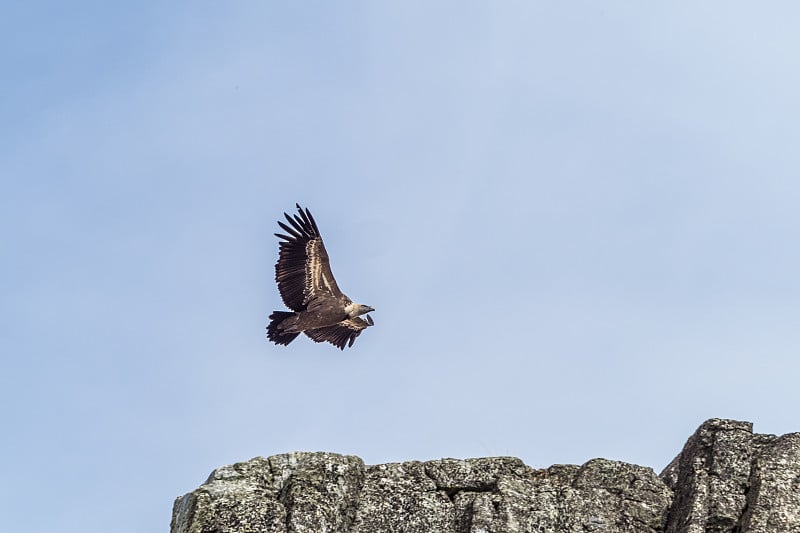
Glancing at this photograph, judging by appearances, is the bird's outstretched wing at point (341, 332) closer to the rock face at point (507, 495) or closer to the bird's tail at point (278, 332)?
the bird's tail at point (278, 332)

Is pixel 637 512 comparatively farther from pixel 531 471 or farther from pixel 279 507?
pixel 279 507

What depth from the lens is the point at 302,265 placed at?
30422 millimetres

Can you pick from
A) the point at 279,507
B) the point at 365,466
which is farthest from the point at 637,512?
the point at 279,507

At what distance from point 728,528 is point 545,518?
3544 mm

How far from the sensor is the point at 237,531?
62.4 ft

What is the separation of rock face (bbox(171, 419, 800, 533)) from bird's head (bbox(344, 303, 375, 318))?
10.1 meters

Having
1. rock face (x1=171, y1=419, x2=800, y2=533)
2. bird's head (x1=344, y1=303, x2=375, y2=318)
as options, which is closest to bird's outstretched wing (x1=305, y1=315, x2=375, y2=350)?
bird's head (x1=344, y1=303, x2=375, y2=318)

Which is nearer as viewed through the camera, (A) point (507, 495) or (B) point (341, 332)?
(A) point (507, 495)

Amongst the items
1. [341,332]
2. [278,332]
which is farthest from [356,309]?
A: [278,332]

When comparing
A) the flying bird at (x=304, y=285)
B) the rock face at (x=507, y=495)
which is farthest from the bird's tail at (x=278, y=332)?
the rock face at (x=507, y=495)

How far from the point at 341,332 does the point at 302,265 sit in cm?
256

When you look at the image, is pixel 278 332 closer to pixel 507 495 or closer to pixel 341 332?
pixel 341 332

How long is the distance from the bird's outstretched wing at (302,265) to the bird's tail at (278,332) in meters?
0.53

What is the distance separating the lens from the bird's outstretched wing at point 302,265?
→ 30266mm
